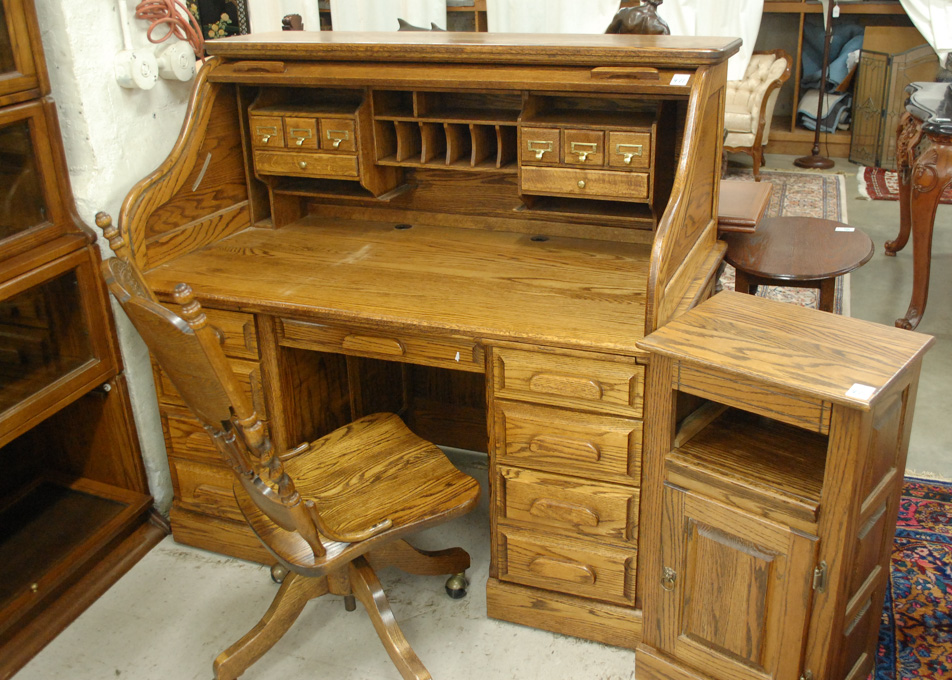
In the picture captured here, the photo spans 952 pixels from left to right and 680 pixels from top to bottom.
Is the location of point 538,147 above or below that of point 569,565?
above

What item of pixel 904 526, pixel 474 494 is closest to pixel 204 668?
pixel 474 494

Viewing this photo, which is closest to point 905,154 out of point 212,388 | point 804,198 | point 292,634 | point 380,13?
point 804,198

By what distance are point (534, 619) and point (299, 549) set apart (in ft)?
2.33

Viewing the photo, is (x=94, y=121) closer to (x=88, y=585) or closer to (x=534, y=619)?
(x=88, y=585)

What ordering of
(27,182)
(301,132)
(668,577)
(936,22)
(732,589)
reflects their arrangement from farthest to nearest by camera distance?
(936,22)
(301,132)
(27,182)
(668,577)
(732,589)

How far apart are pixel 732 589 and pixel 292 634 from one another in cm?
113

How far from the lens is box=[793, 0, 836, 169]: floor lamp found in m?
6.30

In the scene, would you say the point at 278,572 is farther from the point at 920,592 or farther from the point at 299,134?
the point at 920,592

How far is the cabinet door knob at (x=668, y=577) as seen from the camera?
2029 mm

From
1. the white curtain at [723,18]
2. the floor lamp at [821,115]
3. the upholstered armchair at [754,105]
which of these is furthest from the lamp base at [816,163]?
the white curtain at [723,18]

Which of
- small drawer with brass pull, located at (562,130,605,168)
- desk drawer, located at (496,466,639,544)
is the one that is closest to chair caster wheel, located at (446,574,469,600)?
desk drawer, located at (496,466,639,544)

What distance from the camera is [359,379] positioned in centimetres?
280

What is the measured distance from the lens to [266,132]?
2.57 meters

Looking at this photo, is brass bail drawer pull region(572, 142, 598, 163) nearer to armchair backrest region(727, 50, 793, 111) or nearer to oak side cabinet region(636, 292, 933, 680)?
oak side cabinet region(636, 292, 933, 680)
